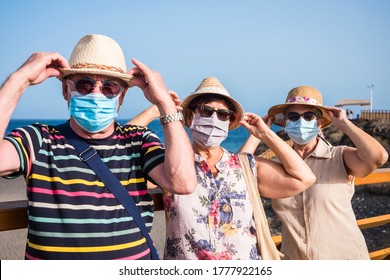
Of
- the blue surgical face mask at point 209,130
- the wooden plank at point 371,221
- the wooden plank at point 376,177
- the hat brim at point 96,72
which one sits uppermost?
the hat brim at point 96,72

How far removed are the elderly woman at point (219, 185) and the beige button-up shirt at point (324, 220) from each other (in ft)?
1.12

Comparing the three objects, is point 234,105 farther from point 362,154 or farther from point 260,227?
point 362,154

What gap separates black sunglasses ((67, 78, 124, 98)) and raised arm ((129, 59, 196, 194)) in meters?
0.17

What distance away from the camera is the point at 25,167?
6.33ft

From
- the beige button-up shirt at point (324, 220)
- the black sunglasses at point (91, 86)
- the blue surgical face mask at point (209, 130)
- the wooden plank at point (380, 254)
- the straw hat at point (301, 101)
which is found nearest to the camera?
the black sunglasses at point (91, 86)

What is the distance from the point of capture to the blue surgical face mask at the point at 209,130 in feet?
8.89

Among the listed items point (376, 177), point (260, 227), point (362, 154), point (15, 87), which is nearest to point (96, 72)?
point (15, 87)

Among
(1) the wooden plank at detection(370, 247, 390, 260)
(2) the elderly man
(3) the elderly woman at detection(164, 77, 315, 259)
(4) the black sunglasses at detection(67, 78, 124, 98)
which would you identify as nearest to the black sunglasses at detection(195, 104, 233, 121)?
(3) the elderly woman at detection(164, 77, 315, 259)

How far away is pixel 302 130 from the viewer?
3225mm

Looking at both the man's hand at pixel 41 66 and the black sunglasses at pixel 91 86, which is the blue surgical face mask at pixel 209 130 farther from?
the man's hand at pixel 41 66

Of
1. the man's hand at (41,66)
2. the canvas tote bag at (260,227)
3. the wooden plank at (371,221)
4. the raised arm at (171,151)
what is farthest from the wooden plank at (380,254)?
the man's hand at (41,66)

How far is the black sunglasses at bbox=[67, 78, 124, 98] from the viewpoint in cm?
221
